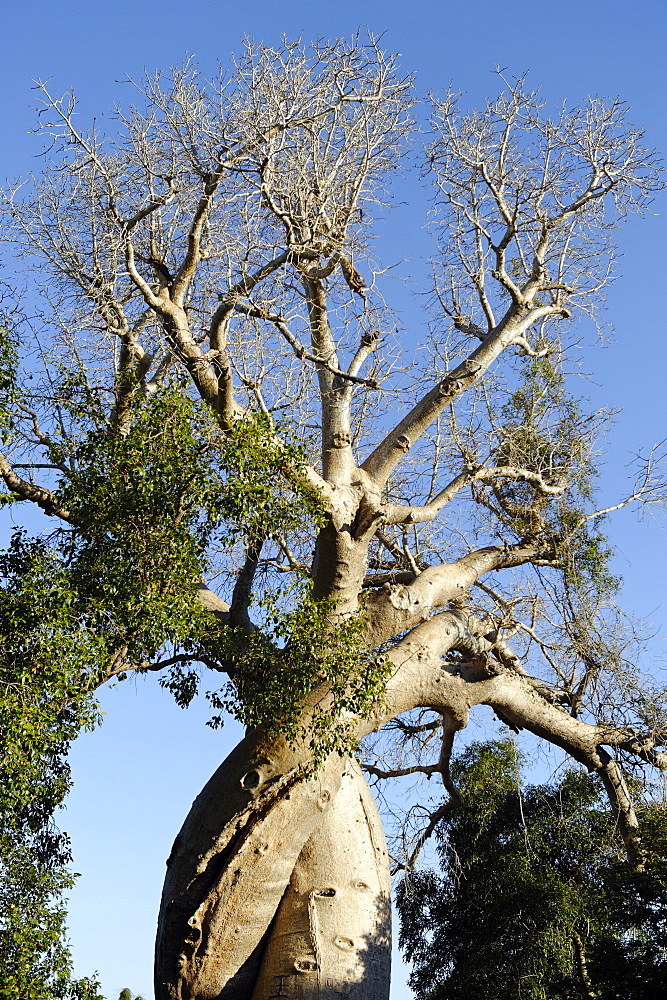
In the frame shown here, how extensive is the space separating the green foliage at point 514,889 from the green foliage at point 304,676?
7.46ft

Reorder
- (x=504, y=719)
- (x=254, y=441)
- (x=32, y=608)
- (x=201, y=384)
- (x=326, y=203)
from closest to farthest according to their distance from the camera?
(x=32, y=608) → (x=254, y=441) → (x=201, y=384) → (x=326, y=203) → (x=504, y=719)

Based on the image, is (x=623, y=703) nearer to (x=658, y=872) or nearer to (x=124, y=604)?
(x=658, y=872)

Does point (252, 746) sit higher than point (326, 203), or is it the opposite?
point (326, 203)

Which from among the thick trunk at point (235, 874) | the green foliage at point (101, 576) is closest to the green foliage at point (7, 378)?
the green foliage at point (101, 576)

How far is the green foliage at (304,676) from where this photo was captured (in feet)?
22.0

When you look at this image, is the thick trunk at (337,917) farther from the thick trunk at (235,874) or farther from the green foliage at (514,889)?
the green foliage at (514,889)

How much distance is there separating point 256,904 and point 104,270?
458 centimetres

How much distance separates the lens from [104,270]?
7.67 meters

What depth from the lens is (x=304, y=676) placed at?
6719 millimetres

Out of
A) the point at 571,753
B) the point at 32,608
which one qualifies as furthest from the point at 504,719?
the point at 32,608

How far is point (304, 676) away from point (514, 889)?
12.5 feet

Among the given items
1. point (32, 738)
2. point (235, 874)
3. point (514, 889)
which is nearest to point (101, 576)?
point (32, 738)

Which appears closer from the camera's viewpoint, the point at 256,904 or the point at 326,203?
the point at 256,904

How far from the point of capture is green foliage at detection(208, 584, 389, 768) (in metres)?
6.71
